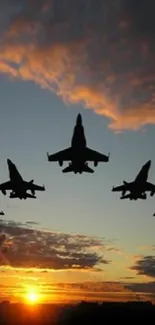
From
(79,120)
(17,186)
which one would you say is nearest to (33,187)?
(17,186)

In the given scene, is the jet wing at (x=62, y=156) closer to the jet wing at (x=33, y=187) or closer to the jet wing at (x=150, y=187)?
the jet wing at (x=33, y=187)

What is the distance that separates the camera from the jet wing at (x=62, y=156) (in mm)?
73412

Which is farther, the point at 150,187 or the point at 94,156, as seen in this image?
the point at 150,187

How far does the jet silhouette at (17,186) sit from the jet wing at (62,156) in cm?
926

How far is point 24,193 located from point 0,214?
249 inches

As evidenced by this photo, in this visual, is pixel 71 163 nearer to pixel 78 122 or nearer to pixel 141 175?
pixel 78 122

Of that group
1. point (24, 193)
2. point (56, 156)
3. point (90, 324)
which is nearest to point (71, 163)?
point (56, 156)

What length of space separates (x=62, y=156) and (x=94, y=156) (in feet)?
18.6

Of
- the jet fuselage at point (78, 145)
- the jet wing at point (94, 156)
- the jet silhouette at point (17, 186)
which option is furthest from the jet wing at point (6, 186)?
the jet wing at point (94, 156)

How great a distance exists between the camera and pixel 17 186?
82688 millimetres

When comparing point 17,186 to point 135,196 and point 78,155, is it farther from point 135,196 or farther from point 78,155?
point 135,196

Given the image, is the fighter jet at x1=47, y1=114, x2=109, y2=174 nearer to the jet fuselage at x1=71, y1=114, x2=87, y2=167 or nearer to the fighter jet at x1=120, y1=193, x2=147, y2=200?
the jet fuselage at x1=71, y1=114, x2=87, y2=167

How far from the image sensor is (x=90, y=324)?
A: 150m

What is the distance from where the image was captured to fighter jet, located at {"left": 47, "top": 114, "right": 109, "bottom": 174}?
226 feet
